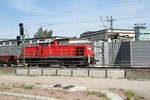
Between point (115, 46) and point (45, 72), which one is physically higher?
point (115, 46)

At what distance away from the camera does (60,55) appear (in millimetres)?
37656

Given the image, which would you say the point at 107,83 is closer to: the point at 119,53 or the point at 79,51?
the point at 79,51

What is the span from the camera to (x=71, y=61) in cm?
3684

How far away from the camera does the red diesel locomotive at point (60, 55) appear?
1452 inches

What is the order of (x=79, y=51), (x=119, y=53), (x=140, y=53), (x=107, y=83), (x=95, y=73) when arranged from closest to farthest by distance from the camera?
(x=107, y=83)
(x=95, y=73)
(x=79, y=51)
(x=140, y=53)
(x=119, y=53)

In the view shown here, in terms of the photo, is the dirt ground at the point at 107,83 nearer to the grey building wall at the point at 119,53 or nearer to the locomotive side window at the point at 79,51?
the locomotive side window at the point at 79,51

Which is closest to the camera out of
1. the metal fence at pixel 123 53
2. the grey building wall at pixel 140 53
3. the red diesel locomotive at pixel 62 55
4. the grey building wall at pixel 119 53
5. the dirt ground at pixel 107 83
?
the dirt ground at pixel 107 83

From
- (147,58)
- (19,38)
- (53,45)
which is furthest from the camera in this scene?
Result: (147,58)

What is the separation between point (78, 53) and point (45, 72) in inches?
318

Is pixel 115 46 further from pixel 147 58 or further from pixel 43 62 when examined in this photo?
pixel 43 62

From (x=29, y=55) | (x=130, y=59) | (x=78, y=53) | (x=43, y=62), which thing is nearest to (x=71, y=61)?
(x=78, y=53)

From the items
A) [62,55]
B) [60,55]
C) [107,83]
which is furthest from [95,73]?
[60,55]

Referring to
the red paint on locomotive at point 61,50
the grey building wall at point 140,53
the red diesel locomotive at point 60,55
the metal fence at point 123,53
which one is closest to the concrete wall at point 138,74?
the red diesel locomotive at point 60,55

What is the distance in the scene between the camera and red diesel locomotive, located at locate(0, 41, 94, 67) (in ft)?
121
